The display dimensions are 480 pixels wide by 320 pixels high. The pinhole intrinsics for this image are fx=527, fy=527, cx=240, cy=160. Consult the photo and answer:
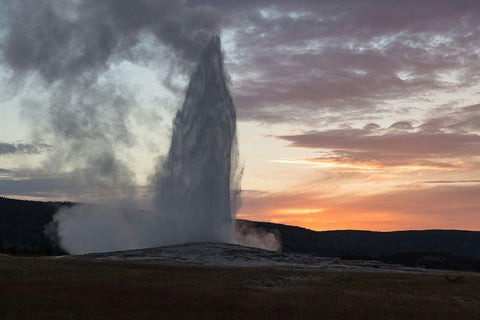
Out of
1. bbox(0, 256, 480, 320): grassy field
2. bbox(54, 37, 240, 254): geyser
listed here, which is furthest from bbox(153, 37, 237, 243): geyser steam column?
bbox(0, 256, 480, 320): grassy field

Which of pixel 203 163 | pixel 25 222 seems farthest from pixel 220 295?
pixel 25 222

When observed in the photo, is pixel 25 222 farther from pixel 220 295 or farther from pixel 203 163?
pixel 220 295

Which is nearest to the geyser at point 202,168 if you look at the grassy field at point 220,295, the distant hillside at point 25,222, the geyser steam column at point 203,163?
the geyser steam column at point 203,163

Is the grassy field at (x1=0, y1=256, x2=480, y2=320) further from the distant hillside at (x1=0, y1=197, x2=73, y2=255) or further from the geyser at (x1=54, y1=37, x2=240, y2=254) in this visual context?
the distant hillside at (x1=0, y1=197, x2=73, y2=255)

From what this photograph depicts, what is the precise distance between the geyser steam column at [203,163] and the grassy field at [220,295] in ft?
105

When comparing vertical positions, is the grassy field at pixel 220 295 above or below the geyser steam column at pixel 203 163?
below

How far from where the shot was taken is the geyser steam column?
73000 mm

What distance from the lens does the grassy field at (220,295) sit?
20672 mm

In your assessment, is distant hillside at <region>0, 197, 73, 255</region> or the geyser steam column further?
distant hillside at <region>0, 197, 73, 255</region>

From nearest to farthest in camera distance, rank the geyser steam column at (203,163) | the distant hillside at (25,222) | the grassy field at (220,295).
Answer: the grassy field at (220,295) < the geyser steam column at (203,163) < the distant hillside at (25,222)

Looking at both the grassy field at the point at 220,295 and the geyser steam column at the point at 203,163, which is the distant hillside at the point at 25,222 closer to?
the geyser steam column at the point at 203,163

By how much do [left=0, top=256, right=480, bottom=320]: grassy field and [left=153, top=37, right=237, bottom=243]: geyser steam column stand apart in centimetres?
3194

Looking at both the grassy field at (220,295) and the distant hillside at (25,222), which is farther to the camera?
the distant hillside at (25,222)

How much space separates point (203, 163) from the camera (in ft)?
240
